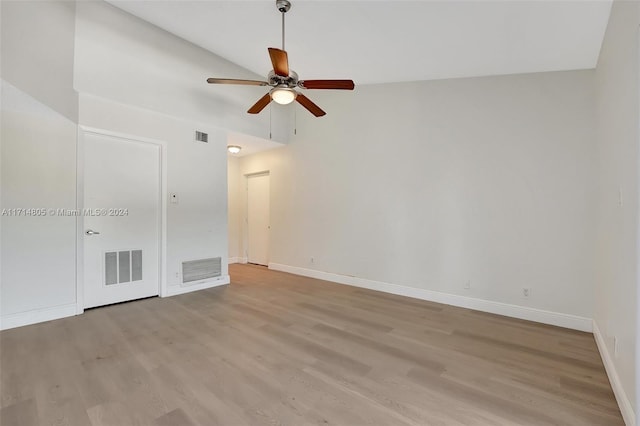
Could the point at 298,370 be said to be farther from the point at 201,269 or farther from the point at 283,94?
the point at 201,269

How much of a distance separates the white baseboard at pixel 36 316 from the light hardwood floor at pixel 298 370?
0.11m

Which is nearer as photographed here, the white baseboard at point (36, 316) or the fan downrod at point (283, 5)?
the fan downrod at point (283, 5)

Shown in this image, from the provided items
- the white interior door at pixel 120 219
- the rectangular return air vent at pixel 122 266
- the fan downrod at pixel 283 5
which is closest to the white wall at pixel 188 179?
the white interior door at pixel 120 219

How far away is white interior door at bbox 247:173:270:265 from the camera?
249 inches

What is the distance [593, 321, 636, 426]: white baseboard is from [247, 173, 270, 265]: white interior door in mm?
5261

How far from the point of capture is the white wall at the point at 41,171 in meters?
2.75

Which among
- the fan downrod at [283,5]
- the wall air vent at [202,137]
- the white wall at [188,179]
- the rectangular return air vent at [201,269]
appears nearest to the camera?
the fan downrod at [283,5]

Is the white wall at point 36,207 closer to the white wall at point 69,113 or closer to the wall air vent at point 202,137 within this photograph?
the white wall at point 69,113

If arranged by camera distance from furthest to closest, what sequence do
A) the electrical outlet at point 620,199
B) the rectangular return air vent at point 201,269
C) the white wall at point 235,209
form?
1. the white wall at point 235,209
2. the rectangular return air vent at point 201,269
3. the electrical outlet at point 620,199

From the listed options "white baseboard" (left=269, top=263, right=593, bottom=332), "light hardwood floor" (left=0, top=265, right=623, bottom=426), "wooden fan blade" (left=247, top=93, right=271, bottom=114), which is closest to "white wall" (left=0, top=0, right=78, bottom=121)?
"wooden fan blade" (left=247, top=93, right=271, bottom=114)

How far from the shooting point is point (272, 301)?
12.7 feet

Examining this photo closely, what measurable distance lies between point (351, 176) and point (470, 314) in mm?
2647

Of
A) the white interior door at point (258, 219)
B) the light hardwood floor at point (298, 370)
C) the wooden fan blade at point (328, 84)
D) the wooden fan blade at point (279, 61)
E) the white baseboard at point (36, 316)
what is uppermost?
the wooden fan blade at point (279, 61)

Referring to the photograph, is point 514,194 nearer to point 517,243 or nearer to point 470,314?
point 517,243
